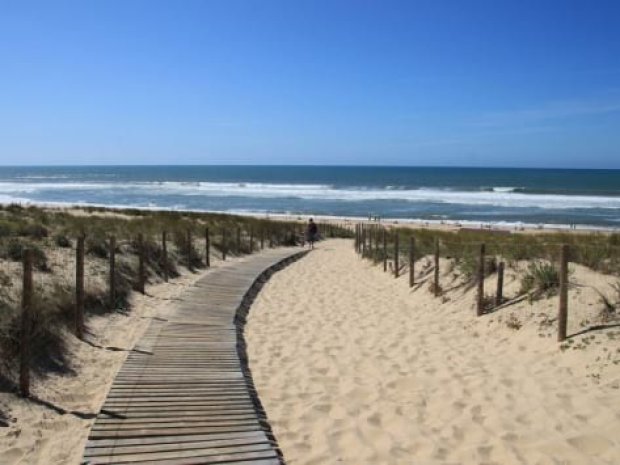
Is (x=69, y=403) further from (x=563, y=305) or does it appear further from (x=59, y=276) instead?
(x=563, y=305)

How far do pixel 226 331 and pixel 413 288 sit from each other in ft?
18.9

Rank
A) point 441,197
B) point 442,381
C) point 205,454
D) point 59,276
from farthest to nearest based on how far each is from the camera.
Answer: point 441,197 → point 59,276 → point 442,381 → point 205,454

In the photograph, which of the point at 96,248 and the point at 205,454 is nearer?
the point at 205,454

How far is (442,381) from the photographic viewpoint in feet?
23.4

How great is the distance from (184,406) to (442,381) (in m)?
3.13

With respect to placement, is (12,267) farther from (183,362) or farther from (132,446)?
(132,446)

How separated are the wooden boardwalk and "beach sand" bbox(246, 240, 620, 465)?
332 millimetres

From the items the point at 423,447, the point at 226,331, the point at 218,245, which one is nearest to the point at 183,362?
the point at 226,331

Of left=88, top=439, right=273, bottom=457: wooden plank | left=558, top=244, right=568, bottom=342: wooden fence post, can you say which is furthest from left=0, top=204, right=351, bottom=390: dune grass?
left=558, top=244, right=568, bottom=342: wooden fence post

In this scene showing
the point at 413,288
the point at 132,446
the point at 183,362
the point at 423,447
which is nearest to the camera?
the point at 132,446

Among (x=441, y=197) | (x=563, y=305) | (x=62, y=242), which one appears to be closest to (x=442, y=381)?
(x=563, y=305)

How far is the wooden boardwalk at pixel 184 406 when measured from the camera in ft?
15.9

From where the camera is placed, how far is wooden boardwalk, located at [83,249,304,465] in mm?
4848

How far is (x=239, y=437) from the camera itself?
204 inches
